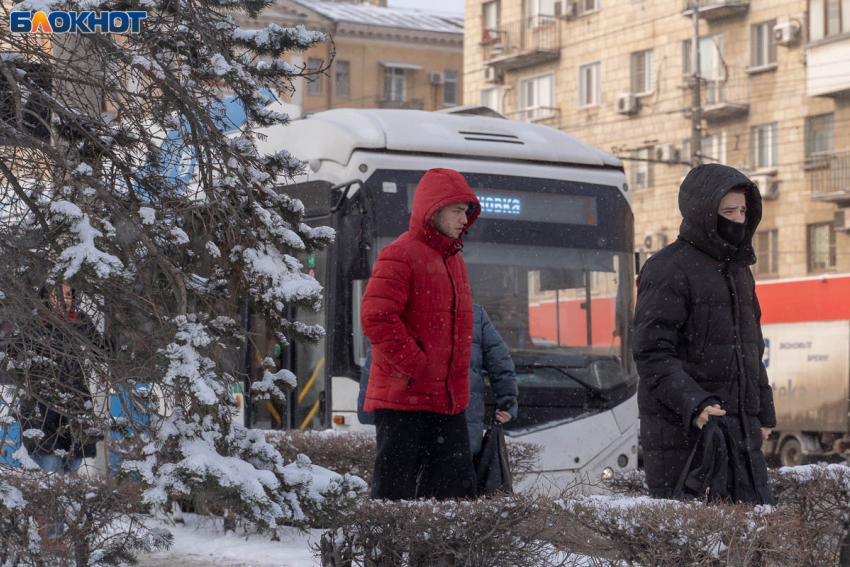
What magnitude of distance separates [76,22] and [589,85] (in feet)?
120

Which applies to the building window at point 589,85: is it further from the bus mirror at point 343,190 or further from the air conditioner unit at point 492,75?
the bus mirror at point 343,190

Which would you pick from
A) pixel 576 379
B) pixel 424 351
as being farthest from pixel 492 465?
pixel 576 379

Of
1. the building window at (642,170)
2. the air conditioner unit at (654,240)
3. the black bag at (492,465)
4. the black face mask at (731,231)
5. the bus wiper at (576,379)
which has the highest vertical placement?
the building window at (642,170)

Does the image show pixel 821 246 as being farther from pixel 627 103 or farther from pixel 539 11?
pixel 539 11

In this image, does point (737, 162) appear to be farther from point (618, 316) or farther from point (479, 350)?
point (479, 350)

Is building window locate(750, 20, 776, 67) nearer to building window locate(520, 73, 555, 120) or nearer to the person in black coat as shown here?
building window locate(520, 73, 555, 120)

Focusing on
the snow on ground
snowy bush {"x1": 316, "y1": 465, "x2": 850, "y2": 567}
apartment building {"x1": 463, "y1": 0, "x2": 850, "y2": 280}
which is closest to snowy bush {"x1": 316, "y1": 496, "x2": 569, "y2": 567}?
snowy bush {"x1": 316, "y1": 465, "x2": 850, "y2": 567}

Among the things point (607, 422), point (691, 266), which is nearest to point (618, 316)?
point (607, 422)

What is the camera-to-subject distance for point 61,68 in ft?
17.4

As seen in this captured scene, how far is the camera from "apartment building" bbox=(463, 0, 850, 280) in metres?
32.6

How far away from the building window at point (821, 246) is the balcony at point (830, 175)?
3.02 feet

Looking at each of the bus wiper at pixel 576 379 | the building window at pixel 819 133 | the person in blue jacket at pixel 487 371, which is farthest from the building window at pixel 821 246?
the person in blue jacket at pixel 487 371

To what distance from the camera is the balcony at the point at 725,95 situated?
34969mm

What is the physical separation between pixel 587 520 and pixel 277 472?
1.22 metres
